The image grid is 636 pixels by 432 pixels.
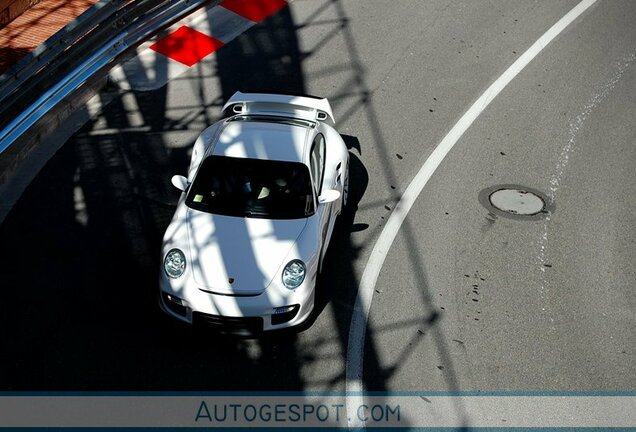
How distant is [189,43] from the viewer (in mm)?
15586

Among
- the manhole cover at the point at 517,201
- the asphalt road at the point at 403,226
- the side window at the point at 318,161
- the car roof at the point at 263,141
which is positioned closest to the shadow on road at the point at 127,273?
the asphalt road at the point at 403,226

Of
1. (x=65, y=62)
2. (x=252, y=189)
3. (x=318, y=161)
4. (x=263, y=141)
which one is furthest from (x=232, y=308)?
(x=65, y=62)

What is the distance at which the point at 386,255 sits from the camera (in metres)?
10.6

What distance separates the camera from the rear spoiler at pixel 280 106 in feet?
38.0

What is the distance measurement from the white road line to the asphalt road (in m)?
0.10

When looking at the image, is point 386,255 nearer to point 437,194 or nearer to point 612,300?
point 437,194

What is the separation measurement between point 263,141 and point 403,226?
84.4 inches

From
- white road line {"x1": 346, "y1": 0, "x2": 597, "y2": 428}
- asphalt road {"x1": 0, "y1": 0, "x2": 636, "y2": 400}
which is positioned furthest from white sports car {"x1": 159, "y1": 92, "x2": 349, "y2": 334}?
white road line {"x1": 346, "y1": 0, "x2": 597, "y2": 428}

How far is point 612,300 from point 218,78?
738 cm

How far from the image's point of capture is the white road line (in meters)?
8.79

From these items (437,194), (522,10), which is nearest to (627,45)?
(522,10)

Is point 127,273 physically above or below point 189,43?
below

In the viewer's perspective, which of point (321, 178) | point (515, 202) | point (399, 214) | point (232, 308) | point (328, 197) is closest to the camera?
point (232, 308)

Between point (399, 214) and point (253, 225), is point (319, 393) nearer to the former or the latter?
point (253, 225)
